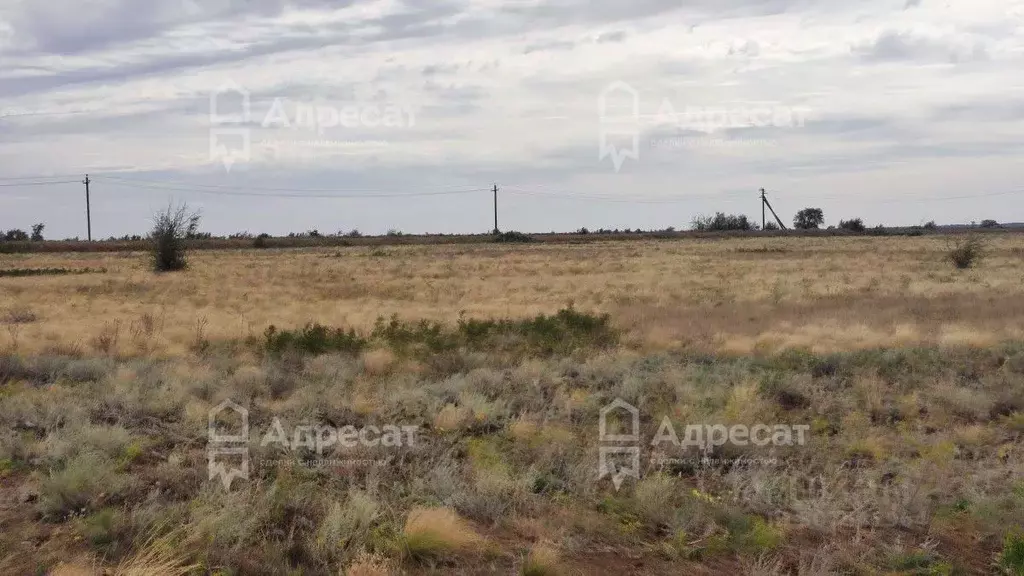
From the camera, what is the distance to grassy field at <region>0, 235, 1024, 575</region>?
19.5ft

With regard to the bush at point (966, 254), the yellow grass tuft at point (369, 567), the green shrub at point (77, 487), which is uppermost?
the bush at point (966, 254)

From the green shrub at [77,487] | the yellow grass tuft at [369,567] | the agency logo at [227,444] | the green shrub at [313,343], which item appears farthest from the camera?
the green shrub at [313,343]

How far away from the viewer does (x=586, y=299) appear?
27.0 metres

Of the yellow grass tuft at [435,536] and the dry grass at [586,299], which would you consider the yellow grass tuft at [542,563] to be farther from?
the dry grass at [586,299]

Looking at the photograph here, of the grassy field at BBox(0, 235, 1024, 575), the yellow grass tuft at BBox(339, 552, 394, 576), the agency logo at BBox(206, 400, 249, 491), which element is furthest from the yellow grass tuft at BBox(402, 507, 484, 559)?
the agency logo at BBox(206, 400, 249, 491)

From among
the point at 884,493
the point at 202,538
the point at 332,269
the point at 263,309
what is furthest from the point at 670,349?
the point at 332,269

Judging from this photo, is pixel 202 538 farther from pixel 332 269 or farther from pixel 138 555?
pixel 332 269

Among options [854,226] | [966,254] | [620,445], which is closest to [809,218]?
[854,226]

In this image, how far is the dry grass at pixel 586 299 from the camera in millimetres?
16766

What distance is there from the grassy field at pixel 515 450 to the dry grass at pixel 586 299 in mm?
297

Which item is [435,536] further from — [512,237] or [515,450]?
[512,237]

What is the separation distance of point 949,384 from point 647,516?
6328 millimetres

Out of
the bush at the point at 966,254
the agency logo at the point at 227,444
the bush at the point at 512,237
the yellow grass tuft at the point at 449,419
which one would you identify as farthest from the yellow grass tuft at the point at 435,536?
the bush at the point at 512,237

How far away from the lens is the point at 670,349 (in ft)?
49.9
